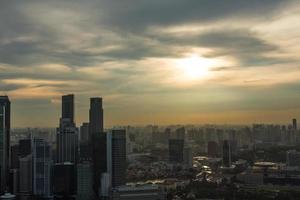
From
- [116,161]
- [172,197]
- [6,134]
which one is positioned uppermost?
[6,134]

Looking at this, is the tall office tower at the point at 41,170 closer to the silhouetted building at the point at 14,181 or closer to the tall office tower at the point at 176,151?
the silhouetted building at the point at 14,181

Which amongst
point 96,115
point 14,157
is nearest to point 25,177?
point 14,157

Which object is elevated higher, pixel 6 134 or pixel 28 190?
pixel 6 134

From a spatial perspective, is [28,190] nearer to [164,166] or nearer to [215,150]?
[164,166]

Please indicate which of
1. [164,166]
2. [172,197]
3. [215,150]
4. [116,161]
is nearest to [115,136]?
[116,161]

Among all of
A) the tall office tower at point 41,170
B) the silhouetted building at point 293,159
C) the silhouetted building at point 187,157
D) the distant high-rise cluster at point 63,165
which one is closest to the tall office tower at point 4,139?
the distant high-rise cluster at point 63,165

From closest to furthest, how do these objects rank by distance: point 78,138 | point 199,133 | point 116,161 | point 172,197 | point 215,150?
point 172,197 < point 116,161 < point 78,138 < point 215,150 < point 199,133

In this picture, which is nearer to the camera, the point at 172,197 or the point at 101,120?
the point at 172,197

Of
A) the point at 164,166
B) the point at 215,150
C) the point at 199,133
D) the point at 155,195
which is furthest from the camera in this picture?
the point at 199,133
